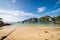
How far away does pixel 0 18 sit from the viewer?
27.1m

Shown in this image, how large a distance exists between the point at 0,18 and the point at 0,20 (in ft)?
2.95

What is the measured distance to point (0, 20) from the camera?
27578 mm
